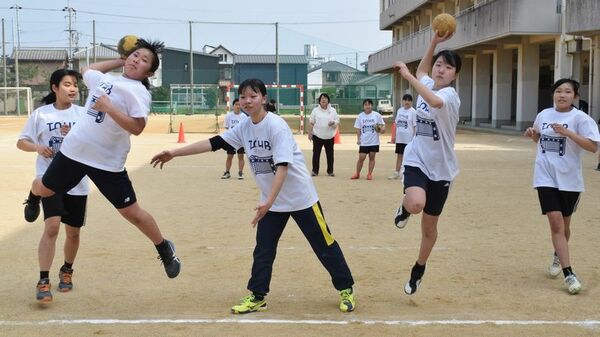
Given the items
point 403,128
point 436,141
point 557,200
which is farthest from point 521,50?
point 436,141

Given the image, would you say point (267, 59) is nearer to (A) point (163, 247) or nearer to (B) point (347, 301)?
(A) point (163, 247)

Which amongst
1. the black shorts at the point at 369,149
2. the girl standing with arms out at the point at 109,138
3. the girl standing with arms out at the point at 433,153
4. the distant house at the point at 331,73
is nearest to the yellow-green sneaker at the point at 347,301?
the girl standing with arms out at the point at 433,153

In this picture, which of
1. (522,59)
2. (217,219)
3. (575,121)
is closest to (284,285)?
(575,121)

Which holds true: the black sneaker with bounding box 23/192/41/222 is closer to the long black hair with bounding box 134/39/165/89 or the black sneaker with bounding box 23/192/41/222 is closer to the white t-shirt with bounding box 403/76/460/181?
the long black hair with bounding box 134/39/165/89

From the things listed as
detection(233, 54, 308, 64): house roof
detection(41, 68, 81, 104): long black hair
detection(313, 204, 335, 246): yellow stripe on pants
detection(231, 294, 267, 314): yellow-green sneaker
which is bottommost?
detection(231, 294, 267, 314): yellow-green sneaker

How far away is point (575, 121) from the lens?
6.41 metres

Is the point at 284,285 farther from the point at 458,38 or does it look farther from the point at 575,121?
the point at 458,38

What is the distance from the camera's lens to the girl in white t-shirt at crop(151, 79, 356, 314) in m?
5.41

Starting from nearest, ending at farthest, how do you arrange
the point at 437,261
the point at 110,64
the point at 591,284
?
1. the point at 110,64
2. the point at 591,284
3. the point at 437,261

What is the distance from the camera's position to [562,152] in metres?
6.44

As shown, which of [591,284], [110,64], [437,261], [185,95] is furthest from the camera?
[185,95]

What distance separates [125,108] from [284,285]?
214 centimetres

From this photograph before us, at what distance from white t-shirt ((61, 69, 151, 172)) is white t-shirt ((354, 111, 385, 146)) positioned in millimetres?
10598

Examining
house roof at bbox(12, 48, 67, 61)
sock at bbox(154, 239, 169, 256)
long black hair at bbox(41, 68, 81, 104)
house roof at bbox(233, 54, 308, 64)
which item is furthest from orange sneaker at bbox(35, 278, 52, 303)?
house roof at bbox(12, 48, 67, 61)
